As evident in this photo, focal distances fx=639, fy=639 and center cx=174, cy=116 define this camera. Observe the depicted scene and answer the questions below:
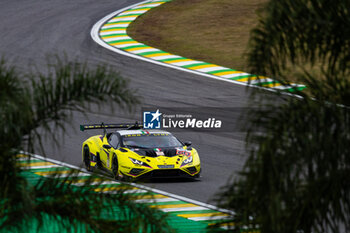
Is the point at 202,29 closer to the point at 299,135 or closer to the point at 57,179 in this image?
the point at 57,179

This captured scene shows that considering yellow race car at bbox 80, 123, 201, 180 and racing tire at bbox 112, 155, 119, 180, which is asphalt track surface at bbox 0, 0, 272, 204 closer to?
yellow race car at bbox 80, 123, 201, 180

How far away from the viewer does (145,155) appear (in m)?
16.9

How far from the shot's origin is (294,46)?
6.14 m

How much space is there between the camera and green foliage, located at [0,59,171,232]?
596cm

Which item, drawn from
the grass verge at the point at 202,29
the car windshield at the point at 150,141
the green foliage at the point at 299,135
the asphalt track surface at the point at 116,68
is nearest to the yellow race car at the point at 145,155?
the car windshield at the point at 150,141

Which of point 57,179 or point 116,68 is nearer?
point 57,179

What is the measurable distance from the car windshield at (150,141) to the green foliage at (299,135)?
1122 centimetres

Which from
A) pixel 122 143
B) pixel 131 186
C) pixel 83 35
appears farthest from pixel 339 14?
pixel 83 35

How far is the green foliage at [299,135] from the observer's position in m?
5.64

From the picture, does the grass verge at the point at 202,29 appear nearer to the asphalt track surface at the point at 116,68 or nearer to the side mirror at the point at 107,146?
the asphalt track surface at the point at 116,68

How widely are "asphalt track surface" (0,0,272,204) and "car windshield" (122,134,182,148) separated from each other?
37.3 inches

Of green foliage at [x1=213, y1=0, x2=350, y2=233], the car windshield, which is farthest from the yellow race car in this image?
green foliage at [x1=213, y1=0, x2=350, y2=233]

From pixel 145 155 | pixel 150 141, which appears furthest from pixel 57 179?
pixel 150 141

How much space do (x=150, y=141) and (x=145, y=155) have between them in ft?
2.91
